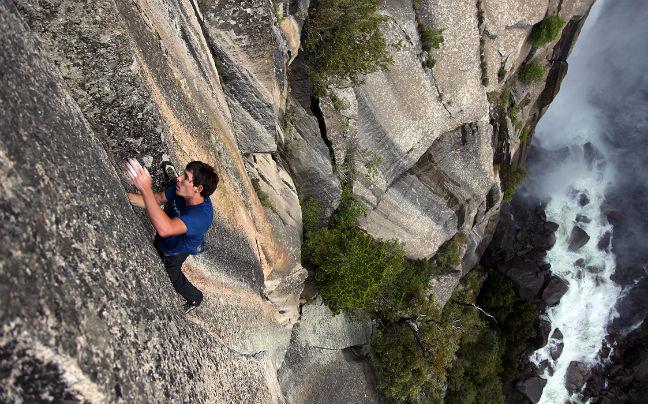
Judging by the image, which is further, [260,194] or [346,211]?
[346,211]

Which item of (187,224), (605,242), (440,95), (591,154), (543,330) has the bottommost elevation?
(543,330)

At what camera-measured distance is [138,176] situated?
5.39m

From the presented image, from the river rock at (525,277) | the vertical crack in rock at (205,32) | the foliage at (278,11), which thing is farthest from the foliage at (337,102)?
the river rock at (525,277)

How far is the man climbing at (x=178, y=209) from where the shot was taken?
534 cm

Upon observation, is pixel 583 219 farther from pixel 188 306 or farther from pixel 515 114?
pixel 188 306

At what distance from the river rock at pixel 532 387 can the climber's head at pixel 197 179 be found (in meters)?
24.1

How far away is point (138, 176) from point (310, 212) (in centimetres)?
899

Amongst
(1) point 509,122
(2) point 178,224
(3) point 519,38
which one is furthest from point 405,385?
(2) point 178,224

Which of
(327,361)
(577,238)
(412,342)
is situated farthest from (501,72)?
(577,238)

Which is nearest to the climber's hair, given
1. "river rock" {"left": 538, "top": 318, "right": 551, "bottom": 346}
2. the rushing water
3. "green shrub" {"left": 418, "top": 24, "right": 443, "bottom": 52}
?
"green shrub" {"left": 418, "top": 24, "right": 443, "bottom": 52}

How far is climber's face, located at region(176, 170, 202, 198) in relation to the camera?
555 centimetres

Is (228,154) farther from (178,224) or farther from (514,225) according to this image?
(514,225)

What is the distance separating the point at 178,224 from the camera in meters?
5.48

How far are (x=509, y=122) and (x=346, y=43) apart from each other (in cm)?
910
